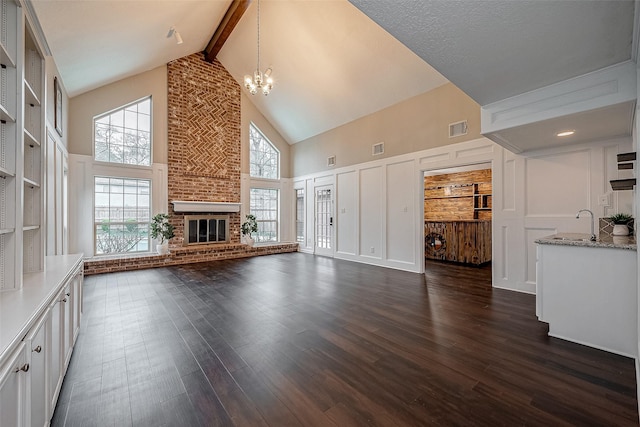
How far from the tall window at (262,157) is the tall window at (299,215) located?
2.95 feet

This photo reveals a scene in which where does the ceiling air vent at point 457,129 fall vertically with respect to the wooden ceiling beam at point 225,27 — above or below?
below

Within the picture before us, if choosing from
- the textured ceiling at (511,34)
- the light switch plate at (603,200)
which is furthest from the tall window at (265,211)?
the light switch plate at (603,200)

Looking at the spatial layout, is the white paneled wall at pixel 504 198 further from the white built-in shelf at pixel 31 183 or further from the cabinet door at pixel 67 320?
the white built-in shelf at pixel 31 183

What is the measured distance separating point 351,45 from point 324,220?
14.0 ft

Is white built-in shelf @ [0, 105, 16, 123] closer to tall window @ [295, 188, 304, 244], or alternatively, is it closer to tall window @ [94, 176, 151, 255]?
tall window @ [94, 176, 151, 255]

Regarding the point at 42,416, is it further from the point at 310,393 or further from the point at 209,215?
the point at 209,215

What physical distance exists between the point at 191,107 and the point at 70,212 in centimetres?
354

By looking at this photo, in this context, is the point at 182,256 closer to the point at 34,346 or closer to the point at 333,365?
the point at 333,365

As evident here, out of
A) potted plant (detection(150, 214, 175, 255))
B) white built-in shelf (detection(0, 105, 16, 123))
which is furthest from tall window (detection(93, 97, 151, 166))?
white built-in shelf (detection(0, 105, 16, 123))

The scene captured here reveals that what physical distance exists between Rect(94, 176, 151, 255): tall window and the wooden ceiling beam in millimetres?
3574

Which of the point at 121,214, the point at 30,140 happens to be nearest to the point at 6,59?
the point at 30,140

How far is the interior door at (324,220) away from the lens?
7500 mm

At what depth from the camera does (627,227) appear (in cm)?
288

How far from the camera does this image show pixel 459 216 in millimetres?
7602
